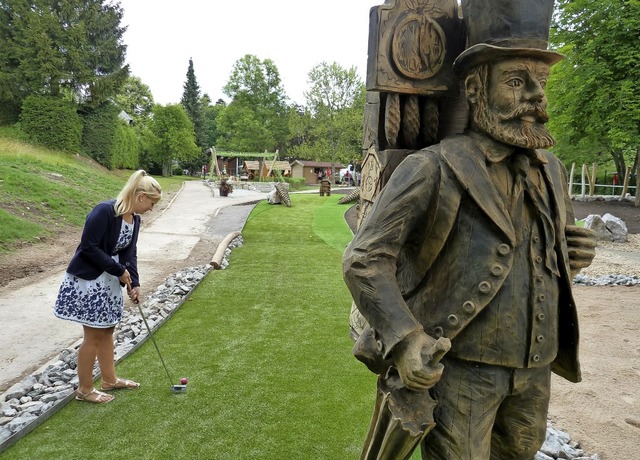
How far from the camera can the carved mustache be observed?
158 cm

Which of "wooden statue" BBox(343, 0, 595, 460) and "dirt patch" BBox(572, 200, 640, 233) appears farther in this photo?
"dirt patch" BBox(572, 200, 640, 233)

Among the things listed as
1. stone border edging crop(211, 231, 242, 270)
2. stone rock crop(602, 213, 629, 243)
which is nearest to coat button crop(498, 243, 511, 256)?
stone border edging crop(211, 231, 242, 270)

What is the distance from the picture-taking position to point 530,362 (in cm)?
168

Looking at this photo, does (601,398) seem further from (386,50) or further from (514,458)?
(386,50)

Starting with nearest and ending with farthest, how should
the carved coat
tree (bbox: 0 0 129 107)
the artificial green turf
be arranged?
→ the carved coat
the artificial green turf
tree (bbox: 0 0 129 107)

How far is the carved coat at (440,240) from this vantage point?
1568 mm

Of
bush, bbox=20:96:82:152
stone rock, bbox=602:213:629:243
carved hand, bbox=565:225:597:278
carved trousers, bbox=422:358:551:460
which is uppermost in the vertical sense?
bush, bbox=20:96:82:152

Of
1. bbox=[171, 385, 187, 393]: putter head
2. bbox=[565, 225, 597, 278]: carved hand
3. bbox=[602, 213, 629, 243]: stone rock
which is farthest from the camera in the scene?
bbox=[602, 213, 629, 243]: stone rock

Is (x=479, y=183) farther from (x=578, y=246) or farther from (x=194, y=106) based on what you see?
(x=194, y=106)

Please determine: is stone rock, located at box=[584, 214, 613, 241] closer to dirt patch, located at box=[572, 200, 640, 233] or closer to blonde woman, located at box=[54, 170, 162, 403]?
dirt patch, located at box=[572, 200, 640, 233]

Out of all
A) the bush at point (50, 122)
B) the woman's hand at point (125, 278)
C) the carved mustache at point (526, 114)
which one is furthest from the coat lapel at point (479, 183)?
the bush at point (50, 122)

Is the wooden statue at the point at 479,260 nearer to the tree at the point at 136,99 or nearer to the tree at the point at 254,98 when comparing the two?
the tree at the point at 254,98

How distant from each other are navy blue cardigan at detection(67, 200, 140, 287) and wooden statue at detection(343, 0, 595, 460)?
2776mm

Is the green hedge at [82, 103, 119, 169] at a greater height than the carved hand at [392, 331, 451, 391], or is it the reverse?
the green hedge at [82, 103, 119, 169]
